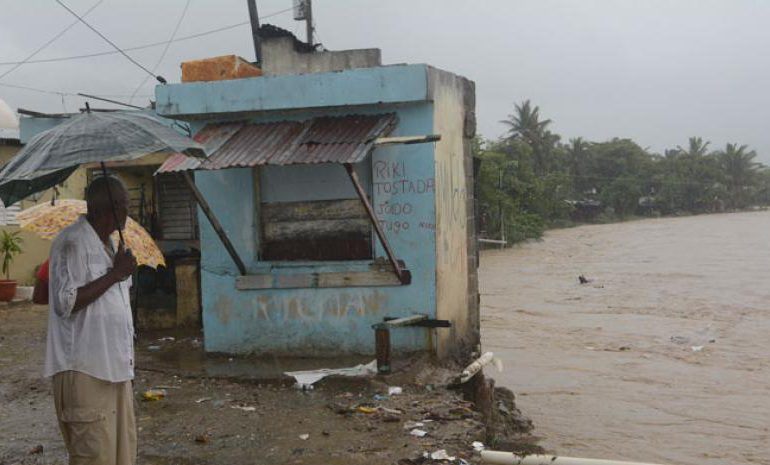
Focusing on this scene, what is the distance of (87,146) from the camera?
3.22m

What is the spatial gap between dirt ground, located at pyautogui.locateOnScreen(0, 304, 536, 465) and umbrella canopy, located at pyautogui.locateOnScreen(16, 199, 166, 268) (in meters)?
1.26

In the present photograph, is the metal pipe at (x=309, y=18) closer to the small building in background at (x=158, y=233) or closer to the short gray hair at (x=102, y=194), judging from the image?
the small building in background at (x=158, y=233)

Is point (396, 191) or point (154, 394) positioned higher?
point (396, 191)

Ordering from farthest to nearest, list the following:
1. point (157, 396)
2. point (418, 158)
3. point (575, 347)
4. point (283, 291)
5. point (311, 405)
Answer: point (575, 347), point (283, 291), point (418, 158), point (157, 396), point (311, 405)

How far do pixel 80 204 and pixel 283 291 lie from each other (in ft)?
8.44

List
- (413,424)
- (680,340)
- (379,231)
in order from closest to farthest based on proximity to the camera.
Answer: (413,424) < (379,231) < (680,340)

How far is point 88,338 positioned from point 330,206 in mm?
4143

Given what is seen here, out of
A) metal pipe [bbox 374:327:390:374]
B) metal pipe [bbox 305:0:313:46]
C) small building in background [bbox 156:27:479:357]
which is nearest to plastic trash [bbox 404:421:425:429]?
metal pipe [bbox 374:327:390:374]

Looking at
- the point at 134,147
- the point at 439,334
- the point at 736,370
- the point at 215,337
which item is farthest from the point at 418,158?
the point at 736,370

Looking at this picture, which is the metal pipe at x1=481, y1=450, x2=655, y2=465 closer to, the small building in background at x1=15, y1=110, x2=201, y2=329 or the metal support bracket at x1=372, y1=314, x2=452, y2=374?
the metal support bracket at x1=372, y1=314, x2=452, y2=374

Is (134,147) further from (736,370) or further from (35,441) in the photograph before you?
(736,370)

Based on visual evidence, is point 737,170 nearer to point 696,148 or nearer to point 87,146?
point 696,148

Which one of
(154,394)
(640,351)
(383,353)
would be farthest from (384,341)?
(640,351)

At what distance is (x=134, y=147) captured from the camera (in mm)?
3258
